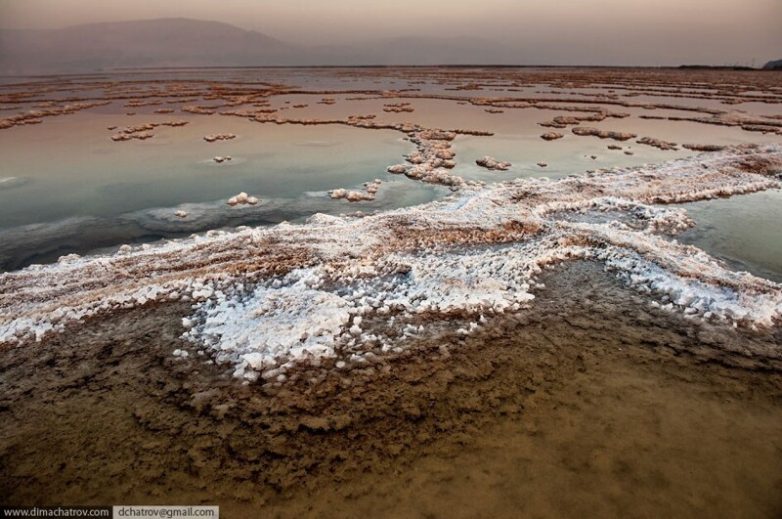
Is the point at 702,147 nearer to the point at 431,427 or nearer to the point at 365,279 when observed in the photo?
the point at 365,279

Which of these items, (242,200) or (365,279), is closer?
(365,279)

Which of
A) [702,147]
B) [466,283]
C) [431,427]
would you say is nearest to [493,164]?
[466,283]

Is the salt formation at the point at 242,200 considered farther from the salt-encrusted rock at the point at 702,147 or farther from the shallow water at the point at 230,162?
the salt-encrusted rock at the point at 702,147

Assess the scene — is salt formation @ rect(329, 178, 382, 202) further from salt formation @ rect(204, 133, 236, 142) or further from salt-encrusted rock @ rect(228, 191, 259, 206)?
salt formation @ rect(204, 133, 236, 142)

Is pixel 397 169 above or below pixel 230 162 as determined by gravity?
above

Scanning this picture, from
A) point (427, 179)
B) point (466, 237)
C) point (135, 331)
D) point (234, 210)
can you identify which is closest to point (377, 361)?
point (135, 331)

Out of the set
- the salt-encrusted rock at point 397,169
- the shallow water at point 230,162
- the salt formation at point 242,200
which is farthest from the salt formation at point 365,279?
the salt-encrusted rock at point 397,169

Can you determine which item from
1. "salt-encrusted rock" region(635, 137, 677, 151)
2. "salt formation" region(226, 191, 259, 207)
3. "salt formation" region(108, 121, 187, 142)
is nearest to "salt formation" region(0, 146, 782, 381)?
"salt formation" region(226, 191, 259, 207)
